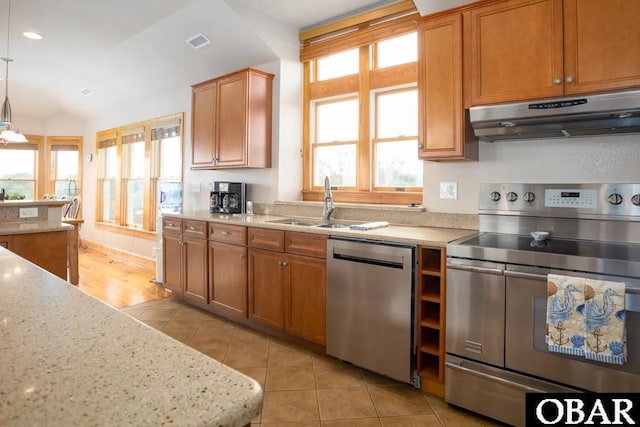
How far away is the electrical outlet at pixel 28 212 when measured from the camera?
128 inches

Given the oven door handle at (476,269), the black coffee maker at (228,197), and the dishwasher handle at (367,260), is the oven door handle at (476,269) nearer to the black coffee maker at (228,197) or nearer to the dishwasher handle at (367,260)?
the dishwasher handle at (367,260)

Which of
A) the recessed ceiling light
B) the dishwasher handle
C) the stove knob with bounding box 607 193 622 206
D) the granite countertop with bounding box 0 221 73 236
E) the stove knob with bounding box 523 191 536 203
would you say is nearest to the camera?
the stove knob with bounding box 607 193 622 206

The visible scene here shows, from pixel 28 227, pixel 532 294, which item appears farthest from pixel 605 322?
pixel 28 227

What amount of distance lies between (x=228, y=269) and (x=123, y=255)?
3805 millimetres

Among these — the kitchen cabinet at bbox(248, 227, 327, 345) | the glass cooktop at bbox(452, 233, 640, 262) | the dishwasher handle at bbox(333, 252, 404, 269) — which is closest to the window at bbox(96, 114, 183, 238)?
the kitchen cabinet at bbox(248, 227, 327, 345)

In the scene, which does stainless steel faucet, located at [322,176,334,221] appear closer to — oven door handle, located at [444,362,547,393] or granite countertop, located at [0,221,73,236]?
oven door handle, located at [444,362,547,393]

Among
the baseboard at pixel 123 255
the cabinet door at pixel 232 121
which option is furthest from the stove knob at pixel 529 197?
the baseboard at pixel 123 255

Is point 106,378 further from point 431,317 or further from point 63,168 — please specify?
→ point 63,168

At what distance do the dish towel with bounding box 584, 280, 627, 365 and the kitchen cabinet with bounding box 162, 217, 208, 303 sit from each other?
2870mm

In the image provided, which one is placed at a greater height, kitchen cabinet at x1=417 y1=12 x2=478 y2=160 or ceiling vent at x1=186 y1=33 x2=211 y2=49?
ceiling vent at x1=186 y1=33 x2=211 y2=49

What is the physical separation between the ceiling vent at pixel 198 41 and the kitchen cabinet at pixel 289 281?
2129mm

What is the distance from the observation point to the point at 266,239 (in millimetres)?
2980

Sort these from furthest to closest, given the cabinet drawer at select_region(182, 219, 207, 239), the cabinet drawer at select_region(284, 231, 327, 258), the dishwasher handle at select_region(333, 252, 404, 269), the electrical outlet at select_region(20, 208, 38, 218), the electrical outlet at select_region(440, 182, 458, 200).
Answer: the cabinet drawer at select_region(182, 219, 207, 239) < the electrical outlet at select_region(20, 208, 38, 218) < the electrical outlet at select_region(440, 182, 458, 200) < the cabinet drawer at select_region(284, 231, 327, 258) < the dishwasher handle at select_region(333, 252, 404, 269)

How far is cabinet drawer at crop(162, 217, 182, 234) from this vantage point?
3812mm
